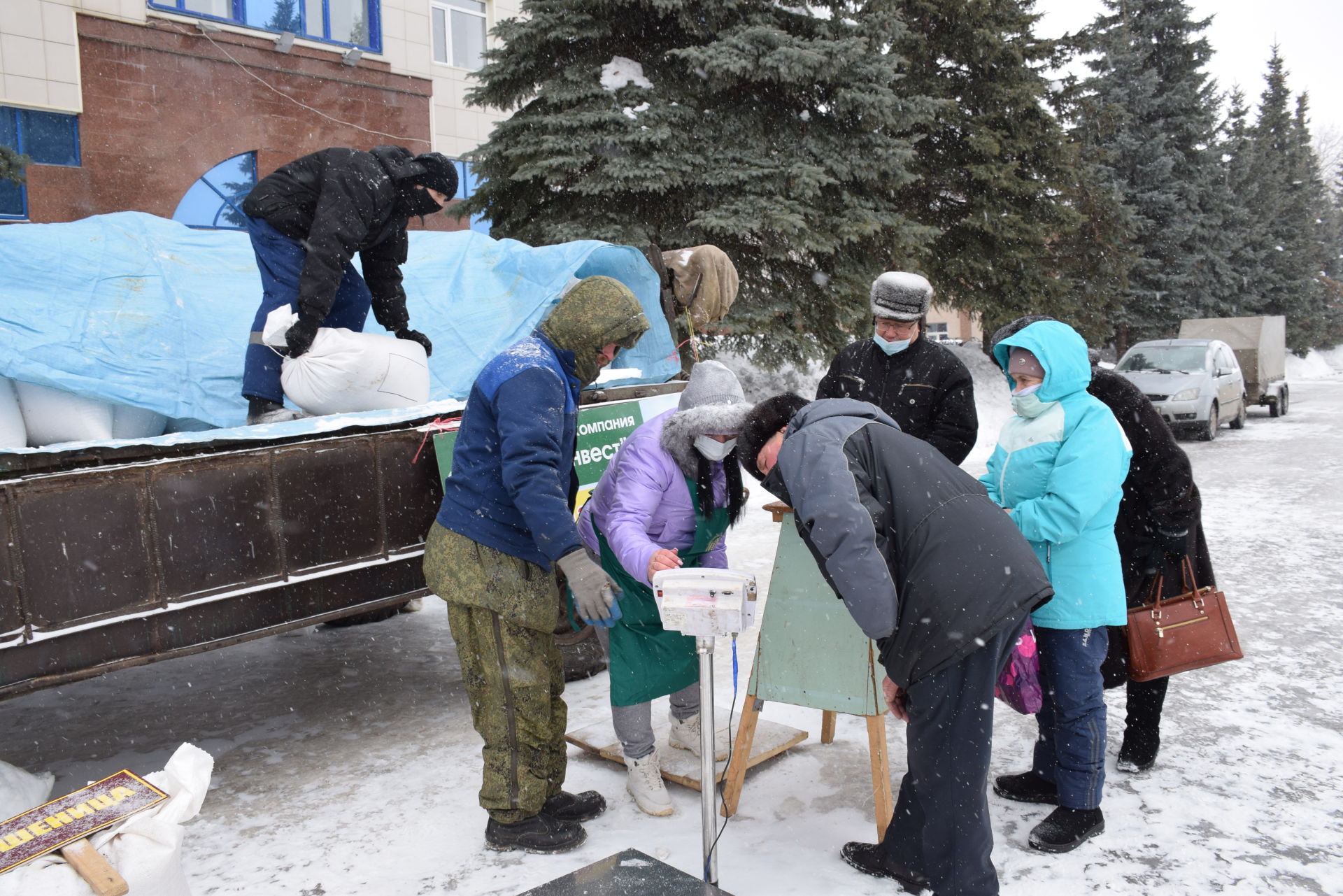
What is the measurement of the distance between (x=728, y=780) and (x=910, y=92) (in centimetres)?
1567

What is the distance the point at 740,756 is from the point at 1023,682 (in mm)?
1014

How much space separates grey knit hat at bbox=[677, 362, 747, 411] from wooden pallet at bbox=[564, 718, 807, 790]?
1.28m

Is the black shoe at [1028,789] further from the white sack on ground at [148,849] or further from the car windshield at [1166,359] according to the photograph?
the car windshield at [1166,359]

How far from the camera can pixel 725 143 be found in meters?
10.8

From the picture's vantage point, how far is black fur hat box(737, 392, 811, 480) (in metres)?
2.65

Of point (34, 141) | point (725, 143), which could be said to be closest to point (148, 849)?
point (725, 143)

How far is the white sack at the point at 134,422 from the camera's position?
12.3 ft

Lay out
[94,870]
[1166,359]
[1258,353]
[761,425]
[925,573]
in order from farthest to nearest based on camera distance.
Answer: [1258,353], [1166,359], [761,425], [925,573], [94,870]

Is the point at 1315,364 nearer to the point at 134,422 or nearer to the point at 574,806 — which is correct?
the point at 574,806

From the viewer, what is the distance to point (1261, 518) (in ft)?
27.2

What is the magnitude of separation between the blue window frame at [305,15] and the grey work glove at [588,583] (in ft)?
43.9

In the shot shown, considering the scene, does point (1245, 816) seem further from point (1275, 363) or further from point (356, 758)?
point (1275, 363)

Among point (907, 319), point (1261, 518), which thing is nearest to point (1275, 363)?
point (1261, 518)

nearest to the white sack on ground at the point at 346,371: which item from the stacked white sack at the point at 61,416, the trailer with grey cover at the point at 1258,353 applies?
the stacked white sack at the point at 61,416
